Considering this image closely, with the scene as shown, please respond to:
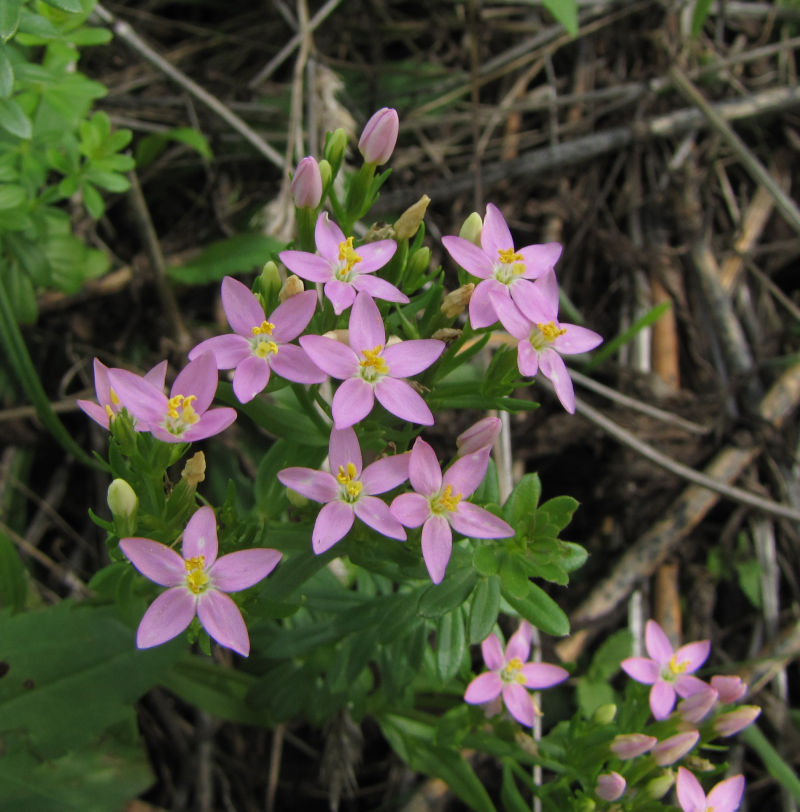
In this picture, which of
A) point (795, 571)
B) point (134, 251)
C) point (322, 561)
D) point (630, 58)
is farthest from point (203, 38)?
point (795, 571)

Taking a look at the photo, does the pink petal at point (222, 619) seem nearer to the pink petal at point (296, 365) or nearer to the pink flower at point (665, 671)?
the pink petal at point (296, 365)

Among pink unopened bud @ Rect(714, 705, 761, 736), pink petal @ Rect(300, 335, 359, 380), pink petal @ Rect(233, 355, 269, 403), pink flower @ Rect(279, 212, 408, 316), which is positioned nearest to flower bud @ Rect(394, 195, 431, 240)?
pink flower @ Rect(279, 212, 408, 316)

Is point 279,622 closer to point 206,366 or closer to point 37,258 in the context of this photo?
Result: point 206,366

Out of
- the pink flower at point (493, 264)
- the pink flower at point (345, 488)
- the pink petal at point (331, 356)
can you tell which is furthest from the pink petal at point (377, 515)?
the pink flower at point (493, 264)

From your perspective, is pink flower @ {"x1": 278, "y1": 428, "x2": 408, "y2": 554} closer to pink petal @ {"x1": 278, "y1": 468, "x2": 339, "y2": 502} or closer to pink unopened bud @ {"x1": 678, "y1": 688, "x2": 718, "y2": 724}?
pink petal @ {"x1": 278, "y1": 468, "x2": 339, "y2": 502}

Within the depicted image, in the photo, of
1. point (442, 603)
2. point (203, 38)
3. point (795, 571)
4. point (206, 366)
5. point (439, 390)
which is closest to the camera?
point (206, 366)

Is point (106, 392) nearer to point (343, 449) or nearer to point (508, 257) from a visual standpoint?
point (343, 449)
